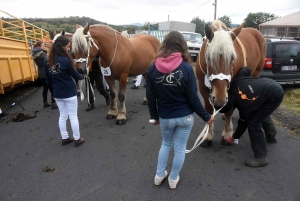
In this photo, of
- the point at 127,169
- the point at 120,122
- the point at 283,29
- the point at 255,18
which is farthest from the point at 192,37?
the point at 255,18

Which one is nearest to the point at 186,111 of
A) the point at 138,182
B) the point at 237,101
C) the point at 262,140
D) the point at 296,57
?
the point at 237,101

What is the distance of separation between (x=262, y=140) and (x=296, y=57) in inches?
176

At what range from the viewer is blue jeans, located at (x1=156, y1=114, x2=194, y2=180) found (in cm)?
219

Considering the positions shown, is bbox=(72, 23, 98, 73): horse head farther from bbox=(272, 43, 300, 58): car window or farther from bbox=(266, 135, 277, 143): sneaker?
bbox=(272, 43, 300, 58): car window

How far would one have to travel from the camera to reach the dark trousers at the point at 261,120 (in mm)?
2531

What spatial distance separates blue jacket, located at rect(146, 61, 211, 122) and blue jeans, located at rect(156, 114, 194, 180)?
65 millimetres

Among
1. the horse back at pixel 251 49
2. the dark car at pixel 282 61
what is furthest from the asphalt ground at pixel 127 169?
the dark car at pixel 282 61

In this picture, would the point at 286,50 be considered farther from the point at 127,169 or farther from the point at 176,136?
the point at 127,169

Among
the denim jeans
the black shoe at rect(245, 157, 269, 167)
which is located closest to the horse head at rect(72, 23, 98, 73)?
the denim jeans

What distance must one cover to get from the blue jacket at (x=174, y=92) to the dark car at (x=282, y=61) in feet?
15.1

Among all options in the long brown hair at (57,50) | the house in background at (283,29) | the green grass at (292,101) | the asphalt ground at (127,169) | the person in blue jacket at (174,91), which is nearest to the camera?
the person in blue jacket at (174,91)

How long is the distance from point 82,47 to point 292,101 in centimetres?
536

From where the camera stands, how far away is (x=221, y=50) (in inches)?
93.8

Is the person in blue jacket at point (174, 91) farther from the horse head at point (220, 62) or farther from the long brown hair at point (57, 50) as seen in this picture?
the long brown hair at point (57, 50)
